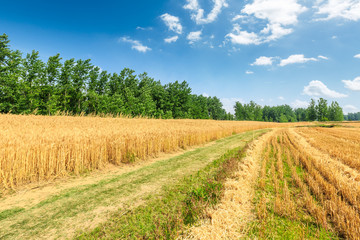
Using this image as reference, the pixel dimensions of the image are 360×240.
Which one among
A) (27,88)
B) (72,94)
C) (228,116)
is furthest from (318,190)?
(228,116)

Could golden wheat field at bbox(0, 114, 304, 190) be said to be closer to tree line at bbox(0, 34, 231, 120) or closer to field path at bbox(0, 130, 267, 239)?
field path at bbox(0, 130, 267, 239)

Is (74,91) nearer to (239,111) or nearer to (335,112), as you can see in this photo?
(239,111)

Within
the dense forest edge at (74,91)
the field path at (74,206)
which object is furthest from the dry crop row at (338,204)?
the dense forest edge at (74,91)

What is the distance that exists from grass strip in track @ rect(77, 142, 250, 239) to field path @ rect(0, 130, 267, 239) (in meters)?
0.35

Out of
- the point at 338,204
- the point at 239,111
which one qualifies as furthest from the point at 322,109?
the point at 338,204

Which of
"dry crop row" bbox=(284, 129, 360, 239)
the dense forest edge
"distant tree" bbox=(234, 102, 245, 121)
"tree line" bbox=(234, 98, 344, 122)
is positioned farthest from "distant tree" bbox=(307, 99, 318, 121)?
"dry crop row" bbox=(284, 129, 360, 239)

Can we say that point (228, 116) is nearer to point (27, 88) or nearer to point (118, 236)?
point (27, 88)

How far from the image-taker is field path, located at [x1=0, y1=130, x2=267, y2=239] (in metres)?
3.18

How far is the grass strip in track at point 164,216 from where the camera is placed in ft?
9.85

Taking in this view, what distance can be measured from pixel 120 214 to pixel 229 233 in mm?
2506

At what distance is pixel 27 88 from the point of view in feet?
100

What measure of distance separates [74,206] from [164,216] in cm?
247

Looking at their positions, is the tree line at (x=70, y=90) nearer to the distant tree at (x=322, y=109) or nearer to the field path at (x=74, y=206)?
the field path at (x=74, y=206)

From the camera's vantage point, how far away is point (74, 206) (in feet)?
13.3
